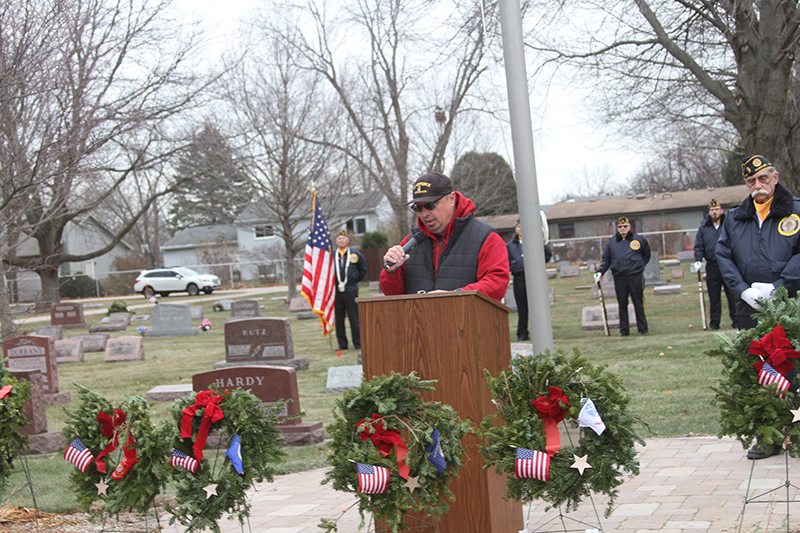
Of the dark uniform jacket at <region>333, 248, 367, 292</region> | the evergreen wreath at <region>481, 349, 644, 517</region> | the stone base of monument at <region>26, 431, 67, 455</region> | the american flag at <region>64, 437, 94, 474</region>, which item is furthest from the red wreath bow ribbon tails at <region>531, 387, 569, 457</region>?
the dark uniform jacket at <region>333, 248, 367, 292</region>

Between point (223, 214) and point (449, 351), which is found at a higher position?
point (223, 214)

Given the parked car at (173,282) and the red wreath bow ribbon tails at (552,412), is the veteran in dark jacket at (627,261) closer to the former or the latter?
the red wreath bow ribbon tails at (552,412)

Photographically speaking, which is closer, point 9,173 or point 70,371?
point 9,173

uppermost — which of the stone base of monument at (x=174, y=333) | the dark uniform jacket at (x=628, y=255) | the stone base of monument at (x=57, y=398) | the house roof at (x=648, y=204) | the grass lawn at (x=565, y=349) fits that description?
the house roof at (x=648, y=204)

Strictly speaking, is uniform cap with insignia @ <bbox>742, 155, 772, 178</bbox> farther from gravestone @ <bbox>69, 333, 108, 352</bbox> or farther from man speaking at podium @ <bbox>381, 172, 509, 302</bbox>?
gravestone @ <bbox>69, 333, 108, 352</bbox>

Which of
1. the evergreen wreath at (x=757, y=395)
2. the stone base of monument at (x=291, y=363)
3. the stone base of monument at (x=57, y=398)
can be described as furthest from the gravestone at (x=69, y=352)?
the evergreen wreath at (x=757, y=395)

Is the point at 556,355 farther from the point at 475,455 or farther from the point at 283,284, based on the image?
the point at 283,284

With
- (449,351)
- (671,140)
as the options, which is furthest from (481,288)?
(671,140)

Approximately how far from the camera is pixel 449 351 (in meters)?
3.34

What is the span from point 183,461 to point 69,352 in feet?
48.4

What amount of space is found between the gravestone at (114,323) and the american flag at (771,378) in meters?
23.0

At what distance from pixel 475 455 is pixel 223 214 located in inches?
1014

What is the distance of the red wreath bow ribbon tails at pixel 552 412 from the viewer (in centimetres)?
322

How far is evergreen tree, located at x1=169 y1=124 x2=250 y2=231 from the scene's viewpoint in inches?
944
